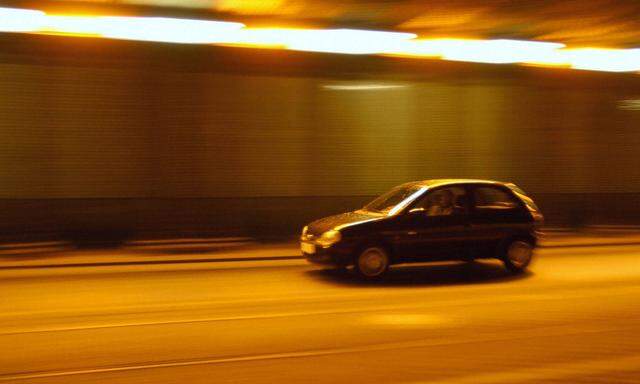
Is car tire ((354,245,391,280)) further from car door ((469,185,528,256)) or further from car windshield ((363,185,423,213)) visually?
car door ((469,185,528,256))

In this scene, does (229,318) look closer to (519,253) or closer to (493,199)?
(493,199)

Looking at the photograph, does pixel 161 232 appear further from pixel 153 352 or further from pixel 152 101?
pixel 153 352

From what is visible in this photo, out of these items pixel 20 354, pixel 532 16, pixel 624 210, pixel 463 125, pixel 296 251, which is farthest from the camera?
pixel 624 210

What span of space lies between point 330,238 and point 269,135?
19.7 ft

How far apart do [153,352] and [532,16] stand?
→ 12.3 m

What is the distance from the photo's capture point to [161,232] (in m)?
15.0

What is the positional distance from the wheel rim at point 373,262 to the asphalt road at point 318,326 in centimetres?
24

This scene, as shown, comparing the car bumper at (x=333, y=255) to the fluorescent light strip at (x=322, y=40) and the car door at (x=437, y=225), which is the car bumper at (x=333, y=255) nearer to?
the car door at (x=437, y=225)

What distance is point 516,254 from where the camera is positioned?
37.0 ft

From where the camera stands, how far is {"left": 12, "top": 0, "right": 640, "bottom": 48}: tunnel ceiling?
14.4m

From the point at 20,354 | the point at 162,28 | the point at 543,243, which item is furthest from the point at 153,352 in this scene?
the point at 543,243

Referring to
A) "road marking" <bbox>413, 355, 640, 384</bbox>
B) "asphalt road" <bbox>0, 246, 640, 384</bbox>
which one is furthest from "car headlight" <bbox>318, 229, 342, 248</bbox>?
"road marking" <bbox>413, 355, 640, 384</bbox>

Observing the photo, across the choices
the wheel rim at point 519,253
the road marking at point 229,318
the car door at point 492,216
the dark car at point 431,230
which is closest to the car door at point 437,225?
the dark car at point 431,230

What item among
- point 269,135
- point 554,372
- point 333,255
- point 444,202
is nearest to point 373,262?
point 333,255
